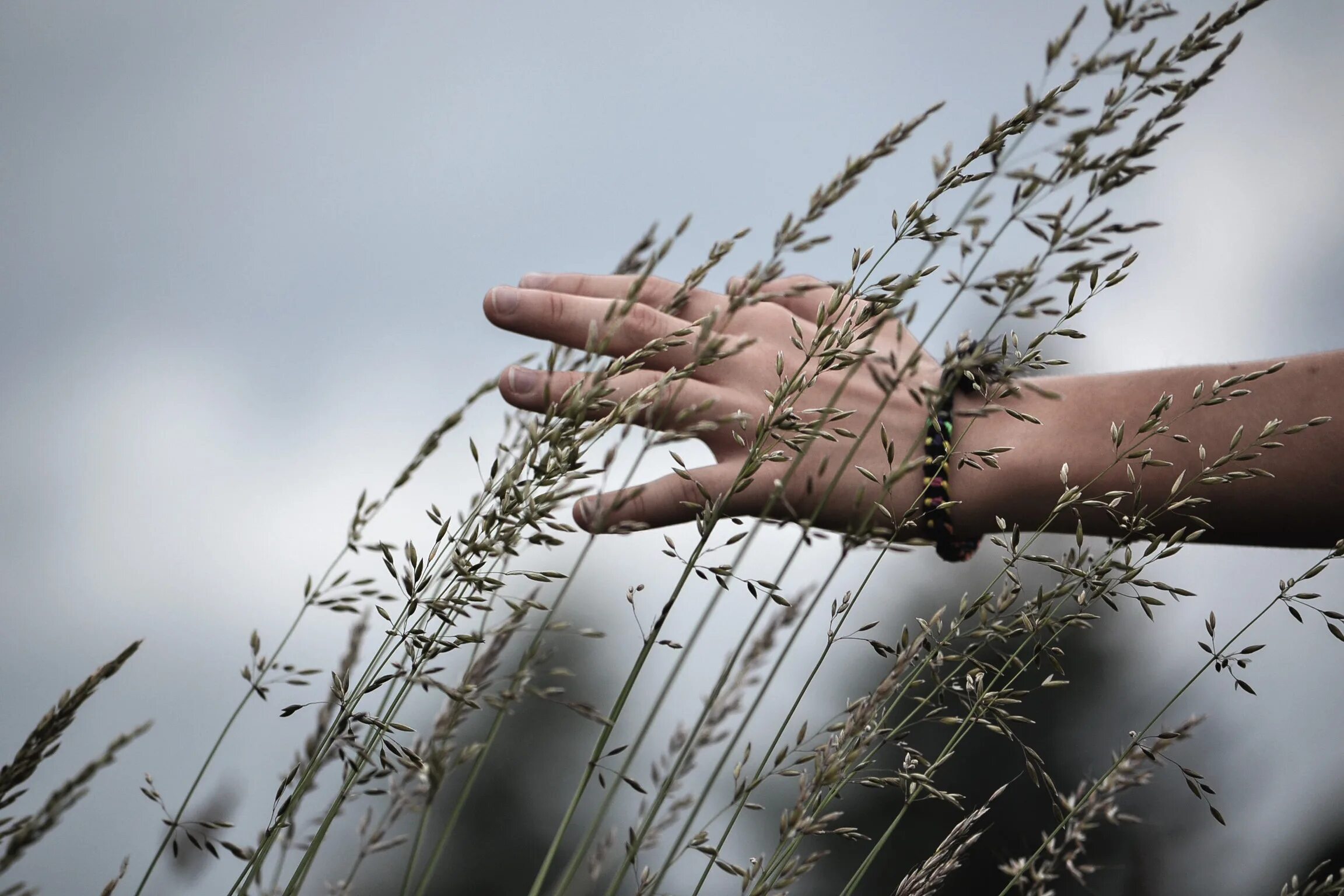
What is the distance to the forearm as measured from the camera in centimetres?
152

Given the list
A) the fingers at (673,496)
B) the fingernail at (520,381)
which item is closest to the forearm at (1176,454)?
the fingers at (673,496)

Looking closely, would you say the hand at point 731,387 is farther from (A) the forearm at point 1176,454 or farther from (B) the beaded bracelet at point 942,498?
(A) the forearm at point 1176,454

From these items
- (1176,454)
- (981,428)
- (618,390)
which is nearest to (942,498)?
(981,428)

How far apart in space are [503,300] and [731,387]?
59 cm

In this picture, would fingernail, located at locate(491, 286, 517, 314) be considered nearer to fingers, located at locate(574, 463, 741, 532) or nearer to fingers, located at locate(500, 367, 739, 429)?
fingers, located at locate(500, 367, 739, 429)

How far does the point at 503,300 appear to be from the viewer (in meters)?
2.07

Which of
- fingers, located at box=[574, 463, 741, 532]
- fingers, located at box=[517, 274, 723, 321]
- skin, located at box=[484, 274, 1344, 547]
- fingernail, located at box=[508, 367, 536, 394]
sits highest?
fingers, located at box=[517, 274, 723, 321]

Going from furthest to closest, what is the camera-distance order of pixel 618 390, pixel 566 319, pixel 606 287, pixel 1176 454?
1. pixel 606 287
2. pixel 566 319
3. pixel 618 390
4. pixel 1176 454

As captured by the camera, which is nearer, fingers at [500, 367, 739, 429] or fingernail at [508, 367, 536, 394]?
fingers at [500, 367, 739, 429]

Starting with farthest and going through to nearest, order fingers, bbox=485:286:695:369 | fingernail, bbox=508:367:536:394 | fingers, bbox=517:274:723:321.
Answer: fingers, bbox=517:274:723:321, fingers, bbox=485:286:695:369, fingernail, bbox=508:367:536:394

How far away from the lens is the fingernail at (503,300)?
81.6 inches

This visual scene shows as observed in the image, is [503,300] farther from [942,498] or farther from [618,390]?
[942,498]

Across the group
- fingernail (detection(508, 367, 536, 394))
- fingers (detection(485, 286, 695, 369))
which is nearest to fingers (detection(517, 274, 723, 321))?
fingers (detection(485, 286, 695, 369))

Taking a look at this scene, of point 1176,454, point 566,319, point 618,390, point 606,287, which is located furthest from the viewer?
point 606,287
